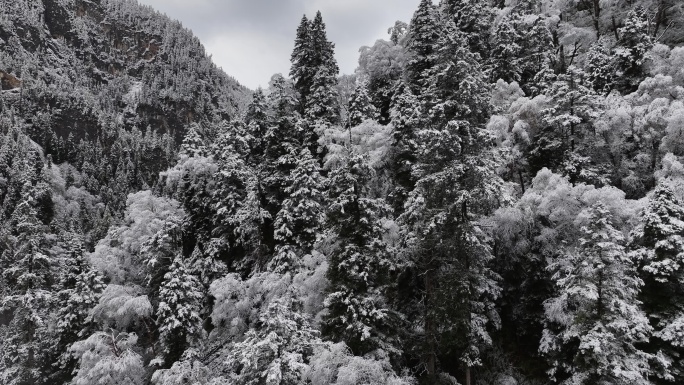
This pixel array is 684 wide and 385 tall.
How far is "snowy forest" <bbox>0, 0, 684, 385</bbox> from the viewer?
16312 mm

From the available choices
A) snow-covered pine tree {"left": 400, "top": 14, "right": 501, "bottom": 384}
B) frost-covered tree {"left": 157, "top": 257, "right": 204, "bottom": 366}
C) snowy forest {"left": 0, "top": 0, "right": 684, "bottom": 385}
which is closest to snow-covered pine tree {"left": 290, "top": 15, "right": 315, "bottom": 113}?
snowy forest {"left": 0, "top": 0, "right": 684, "bottom": 385}

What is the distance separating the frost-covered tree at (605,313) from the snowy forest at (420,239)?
8 centimetres

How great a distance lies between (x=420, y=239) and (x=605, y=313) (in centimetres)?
720

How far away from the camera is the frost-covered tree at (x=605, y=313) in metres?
14.6

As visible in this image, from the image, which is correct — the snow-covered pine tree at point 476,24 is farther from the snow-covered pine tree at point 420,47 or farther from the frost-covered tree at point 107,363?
the frost-covered tree at point 107,363

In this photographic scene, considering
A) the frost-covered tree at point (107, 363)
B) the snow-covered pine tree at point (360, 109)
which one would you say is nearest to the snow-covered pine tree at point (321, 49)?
the snow-covered pine tree at point (360, 109)

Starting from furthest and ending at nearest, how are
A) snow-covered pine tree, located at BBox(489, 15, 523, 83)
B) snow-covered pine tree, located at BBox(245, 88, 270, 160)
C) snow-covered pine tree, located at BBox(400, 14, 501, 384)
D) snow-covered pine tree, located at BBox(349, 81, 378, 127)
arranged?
snow-covered pine tree, located at BBox(245, 88, 270, 160) < snow-covered pine tree, located at BBox(489, 15, 523, 83) < snow-covered pine tree, located at BBox(349, 81, 378, 127) < snow-covered pine tree, located at BBox(400, 14, 501, 384)

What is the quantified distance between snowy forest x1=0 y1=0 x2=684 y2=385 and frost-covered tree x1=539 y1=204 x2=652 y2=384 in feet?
0.26

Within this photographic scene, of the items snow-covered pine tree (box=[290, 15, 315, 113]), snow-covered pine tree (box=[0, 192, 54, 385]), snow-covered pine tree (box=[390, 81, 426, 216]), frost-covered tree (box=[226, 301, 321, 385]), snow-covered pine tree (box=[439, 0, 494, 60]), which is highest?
snow-covered pine tree (box=[439, 0, 494, 60])

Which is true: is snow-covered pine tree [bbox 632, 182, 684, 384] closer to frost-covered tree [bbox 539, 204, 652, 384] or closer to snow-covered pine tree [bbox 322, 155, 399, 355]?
frost-covered tree [bbox 539, 204, 652, 384]

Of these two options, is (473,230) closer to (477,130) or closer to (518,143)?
(477,130)

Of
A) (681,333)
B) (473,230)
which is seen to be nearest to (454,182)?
(473,230)

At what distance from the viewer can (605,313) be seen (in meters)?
15.2

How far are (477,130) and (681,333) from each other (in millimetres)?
10325
